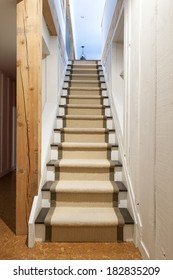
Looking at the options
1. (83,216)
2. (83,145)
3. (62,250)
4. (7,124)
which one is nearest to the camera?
(62,250)

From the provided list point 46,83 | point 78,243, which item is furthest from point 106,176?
point 46,83

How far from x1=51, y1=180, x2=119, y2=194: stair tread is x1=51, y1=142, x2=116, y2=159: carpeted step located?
49cm

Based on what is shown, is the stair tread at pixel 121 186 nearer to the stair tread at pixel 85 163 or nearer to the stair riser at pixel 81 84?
the stair tread at pixel 85 163

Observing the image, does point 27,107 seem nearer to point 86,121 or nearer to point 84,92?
point 86,121

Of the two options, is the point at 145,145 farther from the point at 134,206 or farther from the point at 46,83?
the point at 46,83

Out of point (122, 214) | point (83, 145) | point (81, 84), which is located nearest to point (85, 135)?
point (83, 145)

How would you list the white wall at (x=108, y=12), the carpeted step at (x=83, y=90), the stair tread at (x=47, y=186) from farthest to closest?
1. the carpeted step at (x=83, y=90)
2. the white wall at (x=108, y=12)
3. the stair tread at (x=47, y=186)

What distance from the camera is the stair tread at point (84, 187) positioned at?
7.34 feet

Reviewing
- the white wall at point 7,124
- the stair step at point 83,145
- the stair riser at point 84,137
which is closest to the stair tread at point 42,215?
the stair step at point 83,145

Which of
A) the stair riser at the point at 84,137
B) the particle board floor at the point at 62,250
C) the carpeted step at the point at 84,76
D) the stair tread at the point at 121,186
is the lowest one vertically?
the particle board floor at the point at 62,250

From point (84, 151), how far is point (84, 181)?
0.48m

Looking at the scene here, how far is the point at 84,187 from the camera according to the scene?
226cm

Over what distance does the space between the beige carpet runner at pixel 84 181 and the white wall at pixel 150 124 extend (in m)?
0.24

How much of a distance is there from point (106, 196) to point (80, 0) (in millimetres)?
6508
